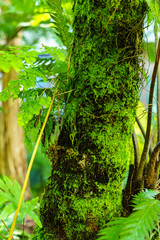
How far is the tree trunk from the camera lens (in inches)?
150

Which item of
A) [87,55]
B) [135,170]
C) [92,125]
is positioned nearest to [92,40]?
[87,55]

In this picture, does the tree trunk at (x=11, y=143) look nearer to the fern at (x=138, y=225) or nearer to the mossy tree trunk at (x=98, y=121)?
the mossy tree trunk at (x=98, y=121)

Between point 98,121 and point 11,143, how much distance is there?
11.4 ft

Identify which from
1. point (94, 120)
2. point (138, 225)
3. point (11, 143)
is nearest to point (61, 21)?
Result: point (94, 120)

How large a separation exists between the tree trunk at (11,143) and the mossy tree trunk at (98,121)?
327 cm

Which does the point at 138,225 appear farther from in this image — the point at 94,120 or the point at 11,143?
the point at 11,143

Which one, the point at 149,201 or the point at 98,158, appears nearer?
the point at 149,201

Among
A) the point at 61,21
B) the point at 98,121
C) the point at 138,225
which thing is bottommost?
the point at 138,225

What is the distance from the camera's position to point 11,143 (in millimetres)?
3891

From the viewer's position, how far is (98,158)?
2.36ft

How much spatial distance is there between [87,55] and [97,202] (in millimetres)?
523

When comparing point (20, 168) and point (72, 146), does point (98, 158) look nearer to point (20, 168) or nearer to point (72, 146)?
point (72, 146)

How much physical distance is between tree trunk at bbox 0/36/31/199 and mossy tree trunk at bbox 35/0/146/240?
3273 mm

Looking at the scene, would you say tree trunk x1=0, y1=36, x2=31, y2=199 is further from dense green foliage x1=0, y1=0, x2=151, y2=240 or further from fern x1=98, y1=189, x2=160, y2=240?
fern x1=98, y1=189, x2=160, y2=240
